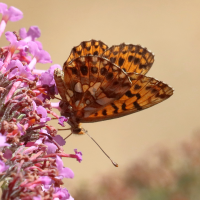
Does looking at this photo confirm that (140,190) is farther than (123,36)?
No

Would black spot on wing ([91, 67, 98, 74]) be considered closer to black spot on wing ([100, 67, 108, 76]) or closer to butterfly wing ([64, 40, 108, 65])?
black spot on wing ([100, 67, 108, 76])

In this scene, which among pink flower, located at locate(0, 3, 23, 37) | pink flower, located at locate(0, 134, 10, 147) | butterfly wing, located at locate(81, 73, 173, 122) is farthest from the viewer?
butterfly wing, located at locate(81, 73, 173, 122)

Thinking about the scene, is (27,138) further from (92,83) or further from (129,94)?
(129,94)

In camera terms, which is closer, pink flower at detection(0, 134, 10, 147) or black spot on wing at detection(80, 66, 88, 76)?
pink flower at detection(0, 134, 10, 147)

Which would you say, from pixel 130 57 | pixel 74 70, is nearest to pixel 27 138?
pixel 74 70

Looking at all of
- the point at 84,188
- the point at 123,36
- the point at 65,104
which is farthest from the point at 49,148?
the point at 123,36

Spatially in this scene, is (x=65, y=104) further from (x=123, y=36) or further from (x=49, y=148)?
(x=123, y=36)

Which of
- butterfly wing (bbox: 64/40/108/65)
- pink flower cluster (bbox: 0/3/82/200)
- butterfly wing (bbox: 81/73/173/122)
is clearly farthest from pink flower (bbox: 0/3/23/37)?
butterfly wing (bbox: 81/73/173/122)

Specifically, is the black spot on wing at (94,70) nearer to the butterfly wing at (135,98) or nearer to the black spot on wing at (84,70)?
the black spot on wing at (84,70)
